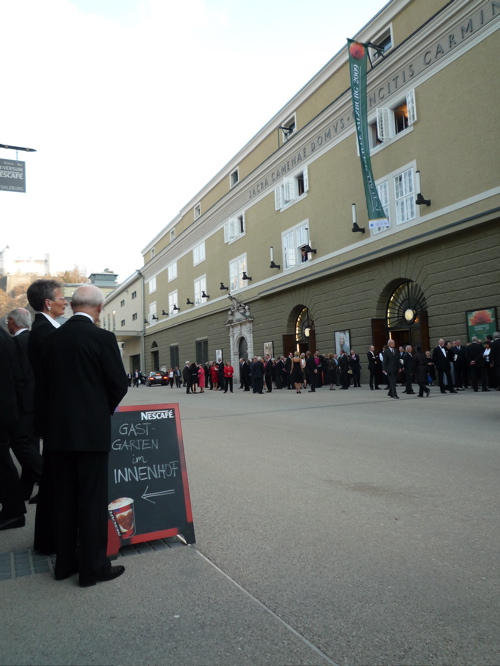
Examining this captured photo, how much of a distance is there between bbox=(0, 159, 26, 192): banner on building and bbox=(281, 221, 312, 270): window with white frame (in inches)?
632

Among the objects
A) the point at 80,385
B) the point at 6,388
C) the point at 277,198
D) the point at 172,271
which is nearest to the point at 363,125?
the point at 277,198

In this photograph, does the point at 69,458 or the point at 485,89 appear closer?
the point at 69,458

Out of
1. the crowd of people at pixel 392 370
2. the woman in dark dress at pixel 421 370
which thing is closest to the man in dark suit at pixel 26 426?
the crowd of people at pixel 392 370

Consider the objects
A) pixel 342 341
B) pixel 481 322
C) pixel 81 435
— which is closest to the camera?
pixel 81 435

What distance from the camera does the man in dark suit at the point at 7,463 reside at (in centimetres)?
475

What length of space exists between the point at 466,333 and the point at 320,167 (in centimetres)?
1225

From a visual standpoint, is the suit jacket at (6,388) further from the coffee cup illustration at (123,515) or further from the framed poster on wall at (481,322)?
the framed poster on wall at (481,322)

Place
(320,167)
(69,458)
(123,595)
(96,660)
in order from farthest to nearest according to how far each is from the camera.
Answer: (320,167)
(69,458)
(123,595)
(96,660)

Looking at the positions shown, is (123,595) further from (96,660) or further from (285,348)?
(285,348)

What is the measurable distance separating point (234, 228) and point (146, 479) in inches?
1368

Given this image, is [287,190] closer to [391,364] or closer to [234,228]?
[234,228]

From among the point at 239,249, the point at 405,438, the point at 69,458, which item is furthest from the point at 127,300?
the point at 69,458

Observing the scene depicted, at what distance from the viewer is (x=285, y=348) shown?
101ft

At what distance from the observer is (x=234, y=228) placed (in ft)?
124
